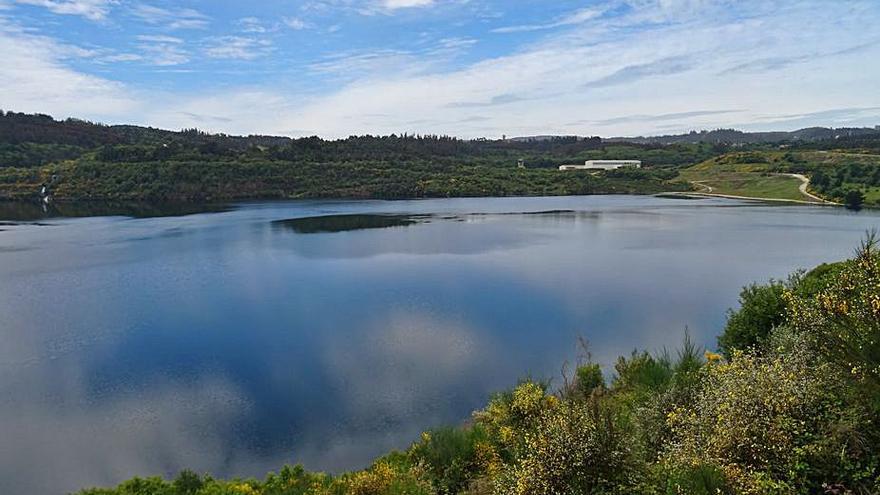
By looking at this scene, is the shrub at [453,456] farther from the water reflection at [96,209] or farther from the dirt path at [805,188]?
the dirt path at [805,188]

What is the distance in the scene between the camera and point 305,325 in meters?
25.4

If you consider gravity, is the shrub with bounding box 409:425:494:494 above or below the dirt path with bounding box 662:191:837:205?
below

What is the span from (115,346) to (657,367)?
20.7 metres

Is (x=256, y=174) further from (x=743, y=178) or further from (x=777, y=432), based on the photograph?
(x=777, y=432)

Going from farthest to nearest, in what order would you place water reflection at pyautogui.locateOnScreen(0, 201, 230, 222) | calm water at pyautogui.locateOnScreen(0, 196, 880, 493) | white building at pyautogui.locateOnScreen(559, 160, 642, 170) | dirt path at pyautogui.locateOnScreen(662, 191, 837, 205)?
white building at pyautogui.locateOnScreen(559, 160, 642, 170), dirt path at pyautogui.locateOnScreen(662, 191, 837, 205), water reflection at pyautogui.locateOnScreen(0, 201, 230, 222), calm water at pyautogui.locateOnScreen(0, 196, 880, 493)

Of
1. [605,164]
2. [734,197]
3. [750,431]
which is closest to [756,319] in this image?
[750,431]

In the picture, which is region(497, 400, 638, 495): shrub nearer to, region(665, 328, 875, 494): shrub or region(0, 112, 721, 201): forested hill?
region(665, 328, 875, 494): shrub

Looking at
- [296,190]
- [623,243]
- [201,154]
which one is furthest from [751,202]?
[201,154]

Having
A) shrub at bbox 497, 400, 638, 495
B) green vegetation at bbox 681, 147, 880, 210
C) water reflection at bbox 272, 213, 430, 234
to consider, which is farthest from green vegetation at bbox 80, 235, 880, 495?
green vegetation at bbox 681, 147, 880, 210

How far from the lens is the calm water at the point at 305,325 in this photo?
15.5 metres

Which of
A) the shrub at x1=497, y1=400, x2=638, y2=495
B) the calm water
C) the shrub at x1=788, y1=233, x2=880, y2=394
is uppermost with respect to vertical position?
the shrub at x1=788, y1=233, x2=880, y2=394

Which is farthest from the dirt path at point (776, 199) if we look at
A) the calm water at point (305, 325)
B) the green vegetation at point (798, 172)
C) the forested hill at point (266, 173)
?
the calm water at point (305, 325)

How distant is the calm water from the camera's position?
50.9 feet

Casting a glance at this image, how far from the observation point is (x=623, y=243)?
46.7 m
